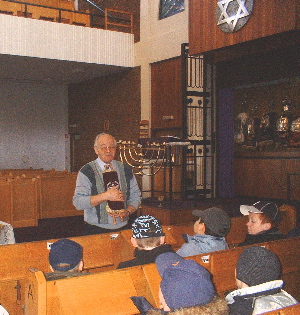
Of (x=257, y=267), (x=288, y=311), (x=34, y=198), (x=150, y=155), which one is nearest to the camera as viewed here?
(x=288, y=311)

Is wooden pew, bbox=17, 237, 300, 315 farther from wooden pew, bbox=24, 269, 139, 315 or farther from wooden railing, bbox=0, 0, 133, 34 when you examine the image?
wooden railing, bbox=0, 0, 133, 34

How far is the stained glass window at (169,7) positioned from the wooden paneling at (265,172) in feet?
13.2

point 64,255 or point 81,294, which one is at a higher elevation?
point 64,255

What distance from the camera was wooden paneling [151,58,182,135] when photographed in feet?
37.7

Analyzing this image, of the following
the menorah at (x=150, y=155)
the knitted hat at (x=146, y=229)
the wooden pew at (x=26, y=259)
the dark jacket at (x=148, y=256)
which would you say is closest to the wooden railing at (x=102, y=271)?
the wooden pew at (x=26, y=259)

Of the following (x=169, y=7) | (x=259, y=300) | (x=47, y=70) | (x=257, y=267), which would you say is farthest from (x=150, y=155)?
(x=259, y=300)

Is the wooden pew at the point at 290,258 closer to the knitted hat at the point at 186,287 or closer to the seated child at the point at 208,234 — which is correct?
the seated child at the point at 208,234

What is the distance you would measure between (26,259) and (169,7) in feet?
31.5

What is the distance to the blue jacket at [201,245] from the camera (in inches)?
134

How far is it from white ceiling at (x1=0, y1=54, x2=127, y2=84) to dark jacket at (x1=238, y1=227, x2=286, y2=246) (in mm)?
9488

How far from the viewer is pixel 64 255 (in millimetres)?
2689

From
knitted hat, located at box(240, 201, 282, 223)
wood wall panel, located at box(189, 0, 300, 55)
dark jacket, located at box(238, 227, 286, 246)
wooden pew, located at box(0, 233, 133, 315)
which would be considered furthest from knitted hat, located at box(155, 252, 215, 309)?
wood wall panel, located at box(189, 0, 300, 55)

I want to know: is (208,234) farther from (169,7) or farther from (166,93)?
(169,7)

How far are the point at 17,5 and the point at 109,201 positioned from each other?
11.2m
